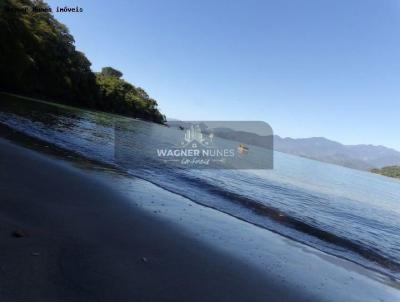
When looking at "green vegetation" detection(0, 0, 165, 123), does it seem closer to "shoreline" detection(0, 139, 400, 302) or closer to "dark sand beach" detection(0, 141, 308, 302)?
"shoreline" detection(0, 139, 400, 302)

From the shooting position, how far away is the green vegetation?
57375mm

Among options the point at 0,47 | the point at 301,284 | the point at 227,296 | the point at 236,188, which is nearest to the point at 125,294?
the point at 227,296

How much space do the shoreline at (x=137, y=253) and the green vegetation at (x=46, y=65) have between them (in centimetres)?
4197

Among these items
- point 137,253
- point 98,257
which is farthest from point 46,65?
point 98,257

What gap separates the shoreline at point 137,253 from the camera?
18.1 feet

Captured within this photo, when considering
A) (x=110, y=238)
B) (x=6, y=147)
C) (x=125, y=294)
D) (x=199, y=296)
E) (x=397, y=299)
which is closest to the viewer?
(x=125, y=294)

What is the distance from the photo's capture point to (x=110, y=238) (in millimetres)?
7691

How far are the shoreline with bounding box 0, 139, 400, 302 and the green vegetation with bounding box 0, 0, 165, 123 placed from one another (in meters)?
42.0

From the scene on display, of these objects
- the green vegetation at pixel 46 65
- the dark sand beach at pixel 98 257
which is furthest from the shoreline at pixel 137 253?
the green vegetation at pixel 46 65

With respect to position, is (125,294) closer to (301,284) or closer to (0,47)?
(301,284)

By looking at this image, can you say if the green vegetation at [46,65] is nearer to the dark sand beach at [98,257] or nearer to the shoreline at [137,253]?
the shoreline at [137,253]

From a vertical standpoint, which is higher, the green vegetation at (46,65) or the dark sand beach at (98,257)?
the green vegetation at (46,65)

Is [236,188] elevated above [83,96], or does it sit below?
below

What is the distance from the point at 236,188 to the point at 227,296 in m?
16.7
